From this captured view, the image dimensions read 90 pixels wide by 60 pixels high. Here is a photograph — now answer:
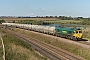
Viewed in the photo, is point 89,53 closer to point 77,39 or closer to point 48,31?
point 77,39

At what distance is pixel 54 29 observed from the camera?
54.7 metres

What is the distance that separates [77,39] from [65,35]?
5.43m

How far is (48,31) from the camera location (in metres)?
61.4

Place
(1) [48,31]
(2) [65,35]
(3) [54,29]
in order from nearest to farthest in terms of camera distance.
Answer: (2) [65,35] → (3) [54,29] → (1) [48,31]

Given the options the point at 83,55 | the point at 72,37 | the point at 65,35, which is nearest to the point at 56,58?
the point at 83,55

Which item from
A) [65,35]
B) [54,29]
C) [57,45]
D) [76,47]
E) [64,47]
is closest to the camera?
[76,47]

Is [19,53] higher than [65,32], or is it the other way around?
[19,53]

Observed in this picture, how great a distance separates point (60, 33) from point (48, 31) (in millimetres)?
12083

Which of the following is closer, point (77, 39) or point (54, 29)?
point (77, 39)

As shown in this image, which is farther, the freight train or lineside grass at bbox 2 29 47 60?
the freight train

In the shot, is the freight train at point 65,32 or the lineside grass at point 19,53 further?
the freight train at point 65,32

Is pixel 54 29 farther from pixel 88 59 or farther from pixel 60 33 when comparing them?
pixel 88 59

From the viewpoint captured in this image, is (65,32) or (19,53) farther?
(65,32)

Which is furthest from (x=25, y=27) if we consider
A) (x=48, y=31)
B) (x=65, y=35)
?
(x=65, y=35)
